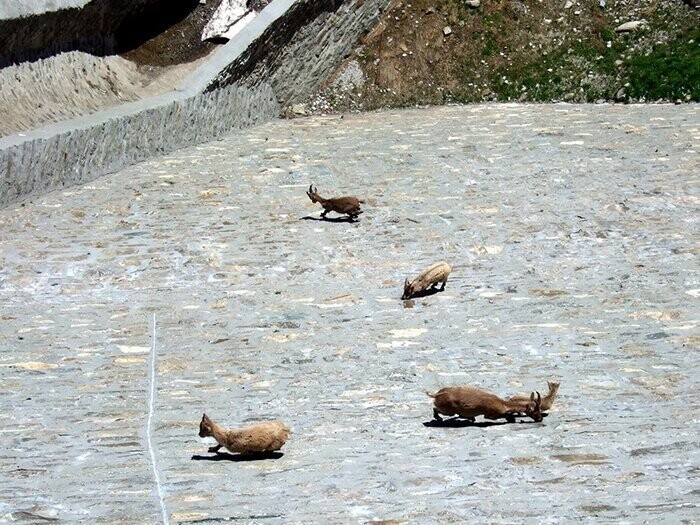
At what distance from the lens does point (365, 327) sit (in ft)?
40.6

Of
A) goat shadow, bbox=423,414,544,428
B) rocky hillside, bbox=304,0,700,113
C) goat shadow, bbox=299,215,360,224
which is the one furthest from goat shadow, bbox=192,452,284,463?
rocky hillside, bbox=304,0,700,113

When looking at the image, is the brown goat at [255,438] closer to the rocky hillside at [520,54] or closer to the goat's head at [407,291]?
the goat's head at [407,291]

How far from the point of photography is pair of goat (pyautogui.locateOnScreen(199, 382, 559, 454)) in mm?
8938

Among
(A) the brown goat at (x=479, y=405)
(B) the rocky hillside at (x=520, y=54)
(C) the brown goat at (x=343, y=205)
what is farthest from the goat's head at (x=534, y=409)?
(B) the rocky hillside at (x=520, y=54)

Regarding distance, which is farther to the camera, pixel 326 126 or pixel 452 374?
pixel 326 126

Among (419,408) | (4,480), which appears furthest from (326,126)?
(4,480)

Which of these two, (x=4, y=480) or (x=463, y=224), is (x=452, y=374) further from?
(x=463, y=224)

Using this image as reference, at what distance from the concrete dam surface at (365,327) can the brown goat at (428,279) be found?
0.16m

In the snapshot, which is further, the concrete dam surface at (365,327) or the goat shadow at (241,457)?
the goat shadow at (241,457)

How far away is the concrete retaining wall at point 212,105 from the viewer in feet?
59.1

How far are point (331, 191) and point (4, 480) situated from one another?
31.7 feet

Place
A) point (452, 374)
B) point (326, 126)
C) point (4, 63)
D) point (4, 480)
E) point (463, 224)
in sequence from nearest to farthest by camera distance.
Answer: point (4, 480), point (452, 374), point (463, 224), point (4, 63), point (326, 126)

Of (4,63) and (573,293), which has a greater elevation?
(4,63)

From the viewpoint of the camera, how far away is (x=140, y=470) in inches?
348
